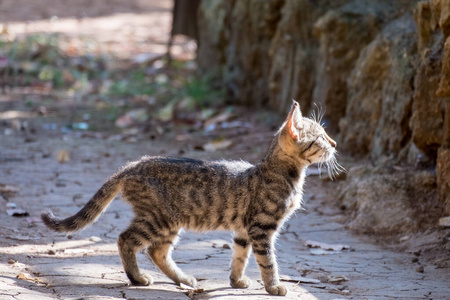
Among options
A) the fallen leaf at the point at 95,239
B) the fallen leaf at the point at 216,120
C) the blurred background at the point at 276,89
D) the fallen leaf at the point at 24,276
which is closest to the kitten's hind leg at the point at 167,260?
the fallen leaf at the point at 24,276

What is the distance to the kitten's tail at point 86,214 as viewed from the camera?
525cm

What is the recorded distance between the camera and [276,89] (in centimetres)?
1131

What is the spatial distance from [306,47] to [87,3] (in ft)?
50.8

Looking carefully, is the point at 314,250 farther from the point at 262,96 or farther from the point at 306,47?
the point at 262,96

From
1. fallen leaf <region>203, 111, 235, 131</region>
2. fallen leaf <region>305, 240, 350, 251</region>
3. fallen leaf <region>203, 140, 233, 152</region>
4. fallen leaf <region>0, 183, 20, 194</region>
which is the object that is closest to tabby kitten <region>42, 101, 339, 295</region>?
fallen leaf <region>305, 240, 350, 251</region>

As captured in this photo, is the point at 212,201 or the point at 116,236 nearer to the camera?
the point at 212,201

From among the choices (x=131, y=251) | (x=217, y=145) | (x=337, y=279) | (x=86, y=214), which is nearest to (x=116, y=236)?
(x=86, y=214)

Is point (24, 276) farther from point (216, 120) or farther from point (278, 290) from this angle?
point (216, 120)

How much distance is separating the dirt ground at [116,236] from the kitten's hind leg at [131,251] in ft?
0.33

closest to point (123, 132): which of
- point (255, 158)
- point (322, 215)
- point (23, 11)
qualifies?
point (255, 158)

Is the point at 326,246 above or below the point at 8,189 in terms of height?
above

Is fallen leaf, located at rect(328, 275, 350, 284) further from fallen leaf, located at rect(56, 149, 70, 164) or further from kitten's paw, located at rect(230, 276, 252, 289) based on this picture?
fallen leaf, located at rect(56, 149, 70, 164)

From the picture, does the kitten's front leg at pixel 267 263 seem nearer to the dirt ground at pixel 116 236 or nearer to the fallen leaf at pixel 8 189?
the dirt ground at pixel 116 236

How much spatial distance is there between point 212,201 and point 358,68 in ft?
13.5
